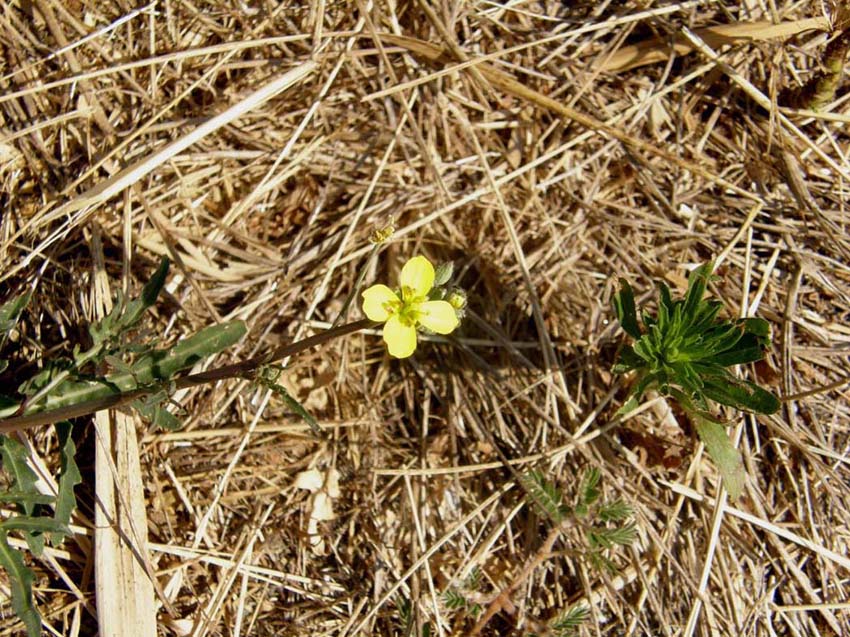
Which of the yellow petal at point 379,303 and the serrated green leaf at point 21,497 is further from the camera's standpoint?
the serrated green leaf at point 21,497

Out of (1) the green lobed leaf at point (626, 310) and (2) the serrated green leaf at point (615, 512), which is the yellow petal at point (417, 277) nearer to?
(1) the green lobed leaf at point (626, 310)

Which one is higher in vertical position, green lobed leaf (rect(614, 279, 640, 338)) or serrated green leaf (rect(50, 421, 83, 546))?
serrated green leaf (rect(50, 421, 83, 546))

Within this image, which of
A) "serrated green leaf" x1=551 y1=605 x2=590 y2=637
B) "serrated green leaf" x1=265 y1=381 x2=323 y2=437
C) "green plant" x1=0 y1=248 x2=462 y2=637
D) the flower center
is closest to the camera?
"serrated green leaf" x1=265 y1=381 x2=323 y2=437

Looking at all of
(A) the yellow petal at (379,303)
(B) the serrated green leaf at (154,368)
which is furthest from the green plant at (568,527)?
(B) the serrated green leaf at (154,368)

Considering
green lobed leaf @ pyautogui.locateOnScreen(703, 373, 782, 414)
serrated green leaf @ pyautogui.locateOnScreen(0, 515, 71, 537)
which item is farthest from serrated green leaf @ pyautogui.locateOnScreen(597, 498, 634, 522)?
serrated green leaf @ pyautogui.locateOnScreen(0, 515, 71, 537)

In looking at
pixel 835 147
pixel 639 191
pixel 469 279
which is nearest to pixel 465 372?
pixel 469 279

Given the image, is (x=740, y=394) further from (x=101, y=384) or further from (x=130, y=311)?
(x=101, y=384)

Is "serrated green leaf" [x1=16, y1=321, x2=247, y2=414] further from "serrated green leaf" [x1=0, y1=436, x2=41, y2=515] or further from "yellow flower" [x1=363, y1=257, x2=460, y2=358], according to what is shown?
"yellow flower" [x1=363, y1=257, x2=460, y2=358]

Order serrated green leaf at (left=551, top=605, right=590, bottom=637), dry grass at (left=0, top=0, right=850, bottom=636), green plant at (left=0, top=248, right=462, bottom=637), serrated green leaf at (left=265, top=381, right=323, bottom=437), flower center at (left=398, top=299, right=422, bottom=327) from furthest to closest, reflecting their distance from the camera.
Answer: dry grass at (left=0, top=0, right=850, bottom=636), serrated green leaf at (left=551, top=605, right=590, bottom=637), flower center at (left=398, top=299, right=422, bottom=327), green plant at (left=0, top=248, right=462, bottom=637), serrated green leaf at (left=265, top=381, right=323, bottom=437)
